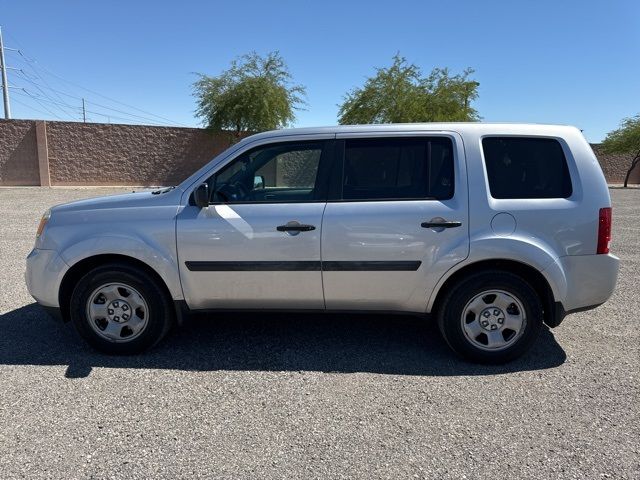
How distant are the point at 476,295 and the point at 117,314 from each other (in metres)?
2.94

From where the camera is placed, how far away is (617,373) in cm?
335

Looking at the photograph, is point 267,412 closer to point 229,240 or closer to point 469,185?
point 229,240

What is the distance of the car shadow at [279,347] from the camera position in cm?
346

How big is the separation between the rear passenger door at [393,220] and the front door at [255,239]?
13 cm

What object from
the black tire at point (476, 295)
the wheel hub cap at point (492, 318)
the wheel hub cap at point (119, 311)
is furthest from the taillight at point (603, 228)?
the wheel hub cap at point (119, 311)

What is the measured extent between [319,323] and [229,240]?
4.61ft

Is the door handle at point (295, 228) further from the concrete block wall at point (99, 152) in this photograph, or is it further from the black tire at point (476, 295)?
the concrete block wall at point (99, 152)

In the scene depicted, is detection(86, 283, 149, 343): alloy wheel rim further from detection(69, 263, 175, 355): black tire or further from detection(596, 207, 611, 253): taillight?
detection(596, 207, 611, 253): taillight

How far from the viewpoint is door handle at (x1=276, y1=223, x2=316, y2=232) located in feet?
11.1

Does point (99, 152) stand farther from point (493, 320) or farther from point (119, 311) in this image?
point (493, 320)

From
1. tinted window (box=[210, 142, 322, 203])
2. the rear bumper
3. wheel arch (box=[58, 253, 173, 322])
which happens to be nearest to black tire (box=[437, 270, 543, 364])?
the rear bumper

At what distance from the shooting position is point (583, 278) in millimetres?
3379

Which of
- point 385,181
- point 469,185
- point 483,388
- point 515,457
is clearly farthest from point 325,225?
point 515,457

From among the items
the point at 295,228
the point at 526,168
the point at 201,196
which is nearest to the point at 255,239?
the point at 295,228
